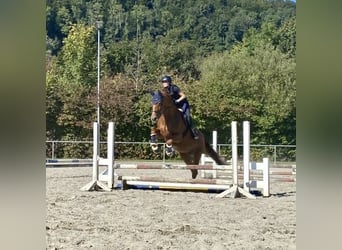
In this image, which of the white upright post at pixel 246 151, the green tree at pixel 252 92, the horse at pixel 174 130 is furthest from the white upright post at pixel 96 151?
the green tree at pixel 252 92

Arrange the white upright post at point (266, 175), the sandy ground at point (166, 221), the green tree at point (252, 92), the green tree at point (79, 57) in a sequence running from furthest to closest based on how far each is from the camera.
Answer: the green tree at point (79, 57), the green tree at point (252, 92), the white upright post at point (266, 175), the sandy ground at point (166, 221)

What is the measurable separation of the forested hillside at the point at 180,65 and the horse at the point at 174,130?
4.69 feet

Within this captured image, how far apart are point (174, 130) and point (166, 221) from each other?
1625 millimetres

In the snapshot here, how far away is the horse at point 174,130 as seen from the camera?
425cm

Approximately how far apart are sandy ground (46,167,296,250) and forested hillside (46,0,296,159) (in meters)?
2.37

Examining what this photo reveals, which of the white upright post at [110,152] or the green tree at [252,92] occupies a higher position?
the green tree at [252,92]

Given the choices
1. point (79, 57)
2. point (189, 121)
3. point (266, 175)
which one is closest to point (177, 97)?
point (189, 121)

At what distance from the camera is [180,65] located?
10.0 m

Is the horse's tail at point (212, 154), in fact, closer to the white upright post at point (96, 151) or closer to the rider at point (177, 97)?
the rider at point (177, 97)

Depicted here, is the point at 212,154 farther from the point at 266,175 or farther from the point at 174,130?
the point at 266,175

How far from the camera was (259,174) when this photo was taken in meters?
6.44

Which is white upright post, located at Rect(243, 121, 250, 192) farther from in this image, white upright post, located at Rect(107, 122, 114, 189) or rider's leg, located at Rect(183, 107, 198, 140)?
white upright post, located at Rect(107, 122, 114, 189)

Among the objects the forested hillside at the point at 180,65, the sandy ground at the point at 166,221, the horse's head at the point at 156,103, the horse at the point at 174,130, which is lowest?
the sandy ground at the point at 166,221
